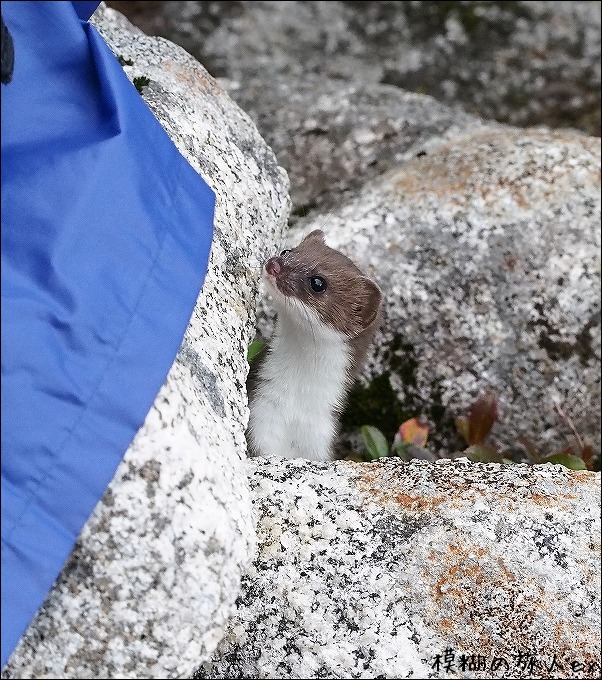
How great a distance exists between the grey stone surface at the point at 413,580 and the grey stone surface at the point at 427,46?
3.72 metres

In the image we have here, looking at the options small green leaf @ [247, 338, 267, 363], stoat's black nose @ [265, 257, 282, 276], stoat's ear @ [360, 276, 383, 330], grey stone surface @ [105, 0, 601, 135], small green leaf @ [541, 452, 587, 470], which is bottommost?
small green leaf @ [541, 452, 587, 470]

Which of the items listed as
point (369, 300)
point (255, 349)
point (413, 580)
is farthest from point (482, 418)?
point (413, 580)

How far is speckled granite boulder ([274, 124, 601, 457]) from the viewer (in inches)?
165

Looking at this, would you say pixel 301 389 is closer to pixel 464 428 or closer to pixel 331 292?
pixel 331 292

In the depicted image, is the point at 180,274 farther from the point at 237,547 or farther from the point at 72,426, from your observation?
the point at 237,547

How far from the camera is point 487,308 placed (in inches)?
167

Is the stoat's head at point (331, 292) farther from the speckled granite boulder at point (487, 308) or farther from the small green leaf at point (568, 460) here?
the small green leaf at point (568, 460)

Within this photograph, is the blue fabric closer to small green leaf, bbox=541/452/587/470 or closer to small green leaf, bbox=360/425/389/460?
small green leaf, bbox=360/425/389/460

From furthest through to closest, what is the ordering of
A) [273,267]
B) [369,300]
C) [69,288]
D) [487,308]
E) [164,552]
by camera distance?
[487,308] → [369,300] → [273,267] → [164,552] → [69,288]

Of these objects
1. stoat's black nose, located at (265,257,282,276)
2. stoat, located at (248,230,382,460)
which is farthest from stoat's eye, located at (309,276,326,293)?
stoat's black nose, located at (265,257,282,276)

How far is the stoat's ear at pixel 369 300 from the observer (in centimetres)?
363

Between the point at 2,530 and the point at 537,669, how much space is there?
5.18 feet

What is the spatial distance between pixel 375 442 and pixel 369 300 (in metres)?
0.66

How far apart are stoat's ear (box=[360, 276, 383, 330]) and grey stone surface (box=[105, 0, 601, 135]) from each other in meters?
2.60
